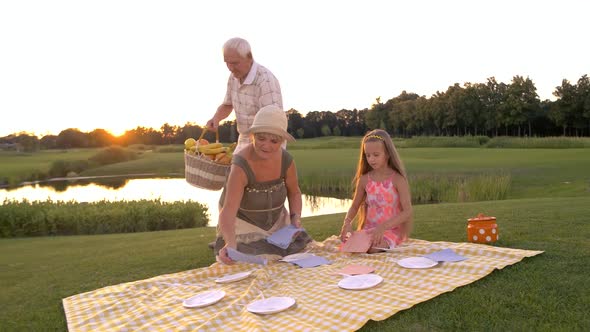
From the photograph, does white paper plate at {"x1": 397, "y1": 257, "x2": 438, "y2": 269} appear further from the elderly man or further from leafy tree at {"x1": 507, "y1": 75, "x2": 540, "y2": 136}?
leafy tree at {"x1": 507, "y1": 75, "x2": 540, "y2": 136}

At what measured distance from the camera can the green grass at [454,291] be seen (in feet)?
10.0

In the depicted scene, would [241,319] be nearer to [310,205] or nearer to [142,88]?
[310,205]

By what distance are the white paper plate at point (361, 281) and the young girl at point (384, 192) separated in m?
1.18

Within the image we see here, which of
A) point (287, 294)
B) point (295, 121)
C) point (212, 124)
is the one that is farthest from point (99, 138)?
point (287, 294)

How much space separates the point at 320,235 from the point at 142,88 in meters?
20.8

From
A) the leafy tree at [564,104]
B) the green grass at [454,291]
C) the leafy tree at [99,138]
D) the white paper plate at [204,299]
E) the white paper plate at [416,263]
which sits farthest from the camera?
the leafy tree at [99,138]

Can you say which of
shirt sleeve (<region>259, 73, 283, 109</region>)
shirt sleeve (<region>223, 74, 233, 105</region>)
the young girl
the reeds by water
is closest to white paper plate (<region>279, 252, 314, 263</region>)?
the young girl

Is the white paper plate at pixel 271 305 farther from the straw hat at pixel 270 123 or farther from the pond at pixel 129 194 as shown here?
the pond at pixel 129 194

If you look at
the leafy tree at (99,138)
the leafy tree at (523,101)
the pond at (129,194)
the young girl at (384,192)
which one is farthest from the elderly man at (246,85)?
the leafy tree at (99,138)

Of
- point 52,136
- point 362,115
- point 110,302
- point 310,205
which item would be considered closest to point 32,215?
point 310,205

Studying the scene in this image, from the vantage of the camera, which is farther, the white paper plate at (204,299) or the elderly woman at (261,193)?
the elderly woman at (261,193)

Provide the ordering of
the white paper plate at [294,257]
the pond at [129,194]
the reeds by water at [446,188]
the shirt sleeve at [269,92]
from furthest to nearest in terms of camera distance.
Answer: the pond at [129,194], the reeds by water at [446,188], the shirt sleeve at [269,92], the white paper plate at [294,257]

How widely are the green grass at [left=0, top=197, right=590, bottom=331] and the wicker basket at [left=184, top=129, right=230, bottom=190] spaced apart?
0.90 m

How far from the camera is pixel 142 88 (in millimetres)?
25422
